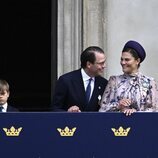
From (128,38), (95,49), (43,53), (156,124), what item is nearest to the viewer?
(156,124)

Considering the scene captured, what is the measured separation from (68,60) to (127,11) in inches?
36.4

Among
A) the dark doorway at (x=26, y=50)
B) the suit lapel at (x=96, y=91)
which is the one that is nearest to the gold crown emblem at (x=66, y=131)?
the suit lapel at (x=96, y=91)

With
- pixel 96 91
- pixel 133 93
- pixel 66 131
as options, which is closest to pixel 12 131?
pixel 66 131

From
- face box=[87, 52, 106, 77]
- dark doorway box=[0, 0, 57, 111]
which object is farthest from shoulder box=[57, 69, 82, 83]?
dark doorway box=[0, 0, 57, 111]

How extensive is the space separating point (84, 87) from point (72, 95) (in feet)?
0.50

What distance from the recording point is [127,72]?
745cm

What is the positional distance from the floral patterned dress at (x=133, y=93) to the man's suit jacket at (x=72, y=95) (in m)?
0.22

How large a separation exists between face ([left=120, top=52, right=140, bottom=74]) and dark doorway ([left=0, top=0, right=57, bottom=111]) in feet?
22.7

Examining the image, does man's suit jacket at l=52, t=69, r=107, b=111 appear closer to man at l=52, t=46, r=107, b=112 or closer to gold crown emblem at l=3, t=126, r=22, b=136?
man at l=52, t=46, r=107, b=112

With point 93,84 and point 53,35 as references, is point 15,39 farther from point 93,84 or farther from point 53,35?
point 93,84

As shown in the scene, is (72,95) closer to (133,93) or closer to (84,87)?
(84,87)

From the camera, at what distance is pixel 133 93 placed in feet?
24.2

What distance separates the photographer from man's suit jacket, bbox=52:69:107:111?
7715mm

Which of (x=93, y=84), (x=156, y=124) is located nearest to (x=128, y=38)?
(x=93, y=84)
